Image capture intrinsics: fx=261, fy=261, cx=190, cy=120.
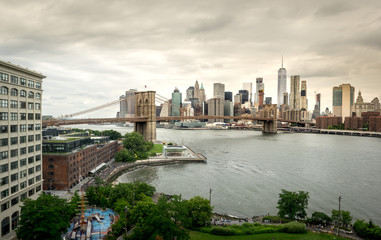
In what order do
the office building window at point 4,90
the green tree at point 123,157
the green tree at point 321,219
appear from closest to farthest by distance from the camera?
1. the office building window at point 4,90
2. the green tree at point 321,219
3. the green tree at point 123,157

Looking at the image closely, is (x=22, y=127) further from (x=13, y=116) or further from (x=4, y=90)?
(x=4, y=90)

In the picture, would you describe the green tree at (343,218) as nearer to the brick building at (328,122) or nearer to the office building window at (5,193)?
the office building window at (5,193)

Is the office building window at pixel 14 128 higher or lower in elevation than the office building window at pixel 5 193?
higher

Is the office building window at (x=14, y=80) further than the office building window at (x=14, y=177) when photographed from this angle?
Yes

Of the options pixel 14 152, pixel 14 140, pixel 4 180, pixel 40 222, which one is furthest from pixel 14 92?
pixel 40 222

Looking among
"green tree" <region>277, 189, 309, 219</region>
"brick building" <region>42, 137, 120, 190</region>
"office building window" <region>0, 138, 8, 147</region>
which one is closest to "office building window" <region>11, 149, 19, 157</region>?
"office building window" <region>0, 138, 8, 147</region>

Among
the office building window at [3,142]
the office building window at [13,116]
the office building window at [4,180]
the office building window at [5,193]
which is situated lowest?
the office building window at [5,193]

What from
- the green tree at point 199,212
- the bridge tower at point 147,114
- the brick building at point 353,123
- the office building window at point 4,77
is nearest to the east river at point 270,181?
the green tree at point 199,212
